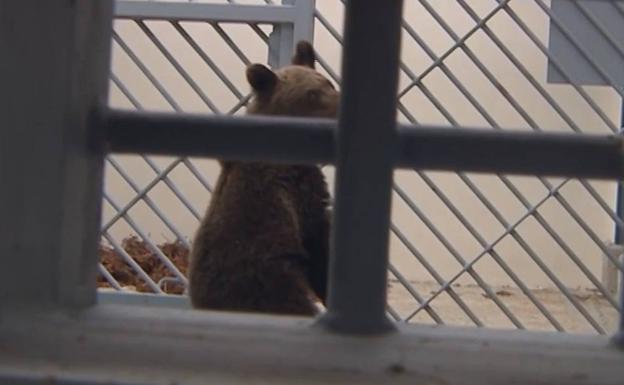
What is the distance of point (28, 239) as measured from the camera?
0.43 meters

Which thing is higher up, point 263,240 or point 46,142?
point 46,142

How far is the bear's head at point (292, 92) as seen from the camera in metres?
1.85

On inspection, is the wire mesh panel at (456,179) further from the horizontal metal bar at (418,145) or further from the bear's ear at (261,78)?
the horizontal metal bar at (418,145)

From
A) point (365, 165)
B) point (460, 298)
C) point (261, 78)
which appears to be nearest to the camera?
point (365, 165)

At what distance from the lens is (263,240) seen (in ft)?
5.26

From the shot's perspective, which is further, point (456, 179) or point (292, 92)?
point (456, 179)

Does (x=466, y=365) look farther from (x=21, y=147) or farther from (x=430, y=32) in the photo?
(x=430, y=32)

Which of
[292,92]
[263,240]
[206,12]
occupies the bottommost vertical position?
[263,240]

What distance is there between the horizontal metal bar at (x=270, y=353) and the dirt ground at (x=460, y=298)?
1978mm

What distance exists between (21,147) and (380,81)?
136 mm

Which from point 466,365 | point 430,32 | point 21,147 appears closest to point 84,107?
point 21,147

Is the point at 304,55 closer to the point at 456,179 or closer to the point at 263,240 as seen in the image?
the point at 263,240

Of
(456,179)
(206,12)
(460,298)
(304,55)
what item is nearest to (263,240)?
(304,55)

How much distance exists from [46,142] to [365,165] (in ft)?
0.40
